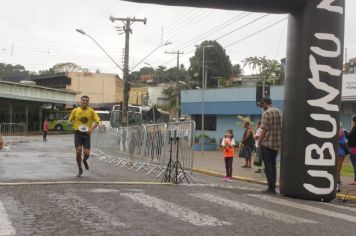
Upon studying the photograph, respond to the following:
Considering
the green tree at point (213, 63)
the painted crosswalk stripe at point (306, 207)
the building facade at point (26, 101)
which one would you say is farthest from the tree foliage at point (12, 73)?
the painted crosswalk stripe at point (306, 207)

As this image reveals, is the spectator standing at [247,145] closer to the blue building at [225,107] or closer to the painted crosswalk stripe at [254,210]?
the painted crosswalk stripe at [254,210]

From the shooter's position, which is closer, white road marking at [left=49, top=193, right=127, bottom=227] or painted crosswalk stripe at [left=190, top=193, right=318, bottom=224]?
white road marking at [left=49, top=193, right=127, bottom=227]

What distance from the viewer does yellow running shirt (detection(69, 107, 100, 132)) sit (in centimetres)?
1257

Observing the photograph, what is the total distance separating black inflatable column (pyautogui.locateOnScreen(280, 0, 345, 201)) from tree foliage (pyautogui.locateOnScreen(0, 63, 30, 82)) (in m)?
101

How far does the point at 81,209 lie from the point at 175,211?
1278mm

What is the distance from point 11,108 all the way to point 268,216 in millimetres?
47532

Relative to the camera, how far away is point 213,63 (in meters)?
85.9

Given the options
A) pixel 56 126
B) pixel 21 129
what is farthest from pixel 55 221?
pixel 56 126

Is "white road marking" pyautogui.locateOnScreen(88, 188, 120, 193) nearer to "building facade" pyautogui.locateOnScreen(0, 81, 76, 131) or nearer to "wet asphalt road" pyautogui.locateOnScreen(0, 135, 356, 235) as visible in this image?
"wet asphalt road" pyautogui.locateOnScreen(0, 135, 356, 235)

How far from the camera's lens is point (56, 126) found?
61.5 meters

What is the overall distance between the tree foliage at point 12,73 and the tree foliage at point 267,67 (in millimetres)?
49991

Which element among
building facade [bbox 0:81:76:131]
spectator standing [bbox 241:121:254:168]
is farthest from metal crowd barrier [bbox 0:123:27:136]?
spectator standing [bbox 241:121:254:168]

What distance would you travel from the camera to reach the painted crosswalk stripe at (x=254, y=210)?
738 cm

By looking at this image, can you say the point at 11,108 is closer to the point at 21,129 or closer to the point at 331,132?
the point at 21,129
